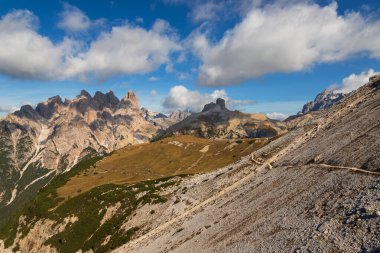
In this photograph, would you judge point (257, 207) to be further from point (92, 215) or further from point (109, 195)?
point (109, 195)

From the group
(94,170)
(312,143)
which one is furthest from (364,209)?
(94,170)

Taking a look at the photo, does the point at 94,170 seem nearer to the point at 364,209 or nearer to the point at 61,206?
the point at 61,206

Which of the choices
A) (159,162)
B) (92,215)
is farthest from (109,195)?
(159,162)

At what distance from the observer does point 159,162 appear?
161 meters

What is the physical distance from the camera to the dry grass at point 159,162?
5261 inches

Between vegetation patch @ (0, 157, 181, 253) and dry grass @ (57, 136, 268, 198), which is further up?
dry grass @ (57, 136, 268, 198)

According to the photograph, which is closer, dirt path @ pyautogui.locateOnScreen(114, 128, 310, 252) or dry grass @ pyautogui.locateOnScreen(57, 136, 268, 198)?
dirt path @ pyautogui.locateOnScreen(114, 128, 310, 252)

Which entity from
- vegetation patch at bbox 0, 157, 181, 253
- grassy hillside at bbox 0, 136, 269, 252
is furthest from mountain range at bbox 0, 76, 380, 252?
grassy hillside at bbox 0, 136, 269, 252

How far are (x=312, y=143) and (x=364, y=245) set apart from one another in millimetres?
38441

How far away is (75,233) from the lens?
85688 mm

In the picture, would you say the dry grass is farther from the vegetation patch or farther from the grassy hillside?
the vegetation patch

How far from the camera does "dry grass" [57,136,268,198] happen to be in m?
134

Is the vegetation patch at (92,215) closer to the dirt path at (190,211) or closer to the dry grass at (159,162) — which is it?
the dirt path at (190,211)

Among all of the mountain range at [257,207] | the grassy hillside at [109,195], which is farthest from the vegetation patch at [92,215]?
the mountain range at [257,207]
